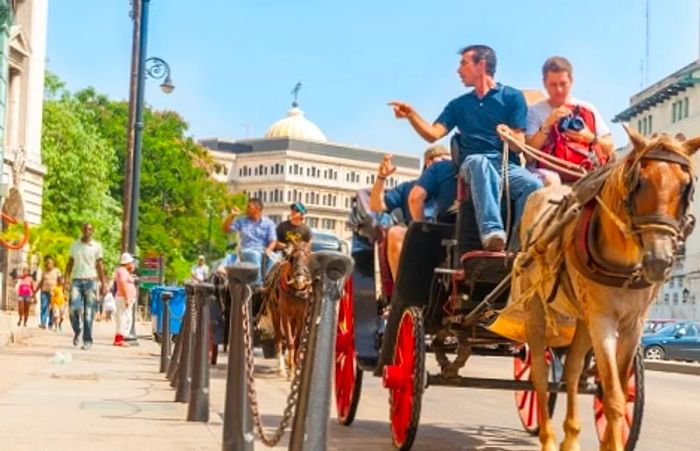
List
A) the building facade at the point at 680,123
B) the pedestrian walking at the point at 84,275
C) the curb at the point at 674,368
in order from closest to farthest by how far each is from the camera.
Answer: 1. the pedestrian walking at the point at 84,275
2. the curb at the point at 674,368
3. the building facade at the point at 680,123

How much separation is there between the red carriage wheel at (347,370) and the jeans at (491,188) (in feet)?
6.41

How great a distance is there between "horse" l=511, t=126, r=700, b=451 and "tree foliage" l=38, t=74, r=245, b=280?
50.6 meters

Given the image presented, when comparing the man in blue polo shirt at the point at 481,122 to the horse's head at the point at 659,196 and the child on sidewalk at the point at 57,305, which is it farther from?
the child on sidewalk at the point at 57,305

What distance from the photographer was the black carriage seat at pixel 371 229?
10.8 m

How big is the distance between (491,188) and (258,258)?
29.8 feet

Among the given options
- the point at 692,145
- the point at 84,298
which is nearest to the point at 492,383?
the point at 692,145

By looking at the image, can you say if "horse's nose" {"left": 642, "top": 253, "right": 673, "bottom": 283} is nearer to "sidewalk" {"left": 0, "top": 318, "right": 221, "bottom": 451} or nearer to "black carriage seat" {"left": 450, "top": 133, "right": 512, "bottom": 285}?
"black carriage seat" {"left": 450, "top": 133, "right": 512, "bottom": 285}

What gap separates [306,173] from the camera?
187 metres

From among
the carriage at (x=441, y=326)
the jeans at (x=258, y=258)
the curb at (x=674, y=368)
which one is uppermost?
the jeans at (x=258, y=258)

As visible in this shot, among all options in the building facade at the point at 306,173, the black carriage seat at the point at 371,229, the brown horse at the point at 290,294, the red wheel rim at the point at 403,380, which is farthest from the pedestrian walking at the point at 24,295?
the building facade at the point at 306,173

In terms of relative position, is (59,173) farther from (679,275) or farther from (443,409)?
(443,409)

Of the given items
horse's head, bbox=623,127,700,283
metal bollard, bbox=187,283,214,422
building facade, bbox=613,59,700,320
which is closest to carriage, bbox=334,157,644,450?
metal bollard, bbox=187,283,214,422

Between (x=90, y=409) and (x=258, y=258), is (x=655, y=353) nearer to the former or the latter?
(x=258, y=258)

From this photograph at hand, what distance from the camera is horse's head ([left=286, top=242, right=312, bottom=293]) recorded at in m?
17.3
